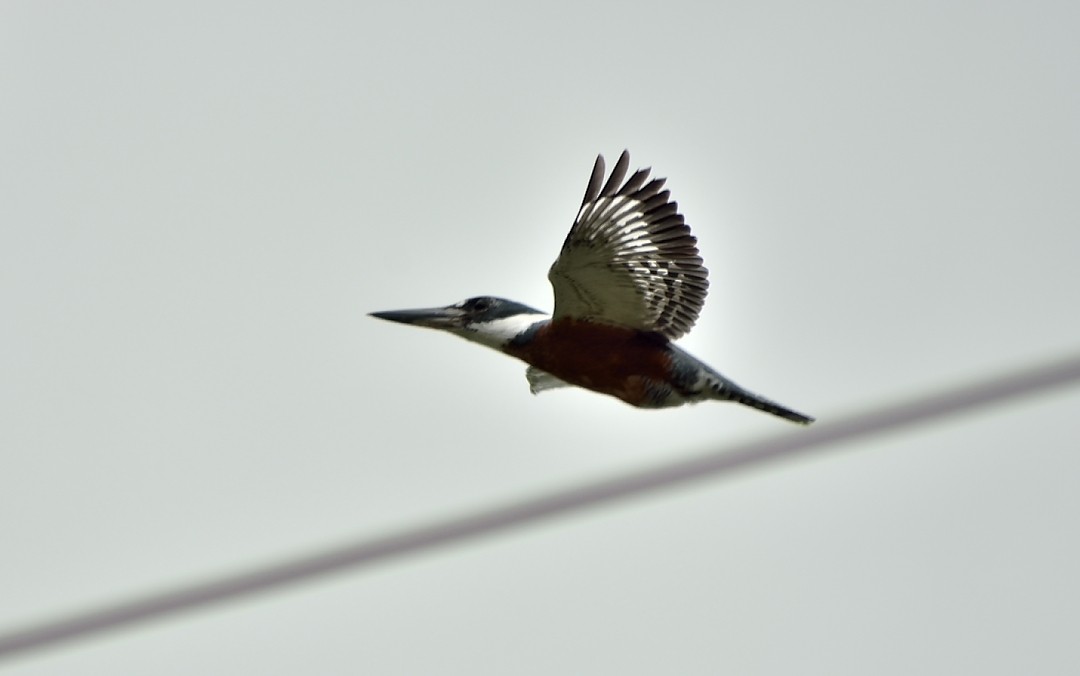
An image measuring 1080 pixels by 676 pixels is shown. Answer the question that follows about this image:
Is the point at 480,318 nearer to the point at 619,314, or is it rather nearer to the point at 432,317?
the point at 432,317

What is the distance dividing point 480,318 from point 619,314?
0.46 metres

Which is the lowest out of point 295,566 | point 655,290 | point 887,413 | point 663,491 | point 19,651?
point 19,651

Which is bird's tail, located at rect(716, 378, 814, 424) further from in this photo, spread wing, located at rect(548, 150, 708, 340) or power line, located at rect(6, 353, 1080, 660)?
power line, located at rect(6, 353, 1080, 660)

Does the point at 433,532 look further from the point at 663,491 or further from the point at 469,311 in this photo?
the point at 469,311

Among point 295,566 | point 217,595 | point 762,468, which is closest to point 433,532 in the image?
point 295,566

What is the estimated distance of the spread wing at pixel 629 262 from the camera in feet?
14.0

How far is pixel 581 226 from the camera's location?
14.0 ft

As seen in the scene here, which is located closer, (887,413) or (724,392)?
(887,413)

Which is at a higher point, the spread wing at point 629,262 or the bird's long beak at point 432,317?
the spread wing at point 629,262

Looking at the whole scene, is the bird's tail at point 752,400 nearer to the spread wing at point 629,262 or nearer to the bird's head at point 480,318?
the spread wing at point 629,262

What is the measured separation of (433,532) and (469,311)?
2008 millimetres

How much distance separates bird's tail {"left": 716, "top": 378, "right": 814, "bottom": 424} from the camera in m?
4.20

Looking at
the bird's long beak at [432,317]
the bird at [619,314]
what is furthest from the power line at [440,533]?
the bird's long beak at [432,317]

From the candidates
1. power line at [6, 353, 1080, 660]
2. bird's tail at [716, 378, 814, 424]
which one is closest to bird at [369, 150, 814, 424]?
bird's tail at [716, 378, 814, 424]
